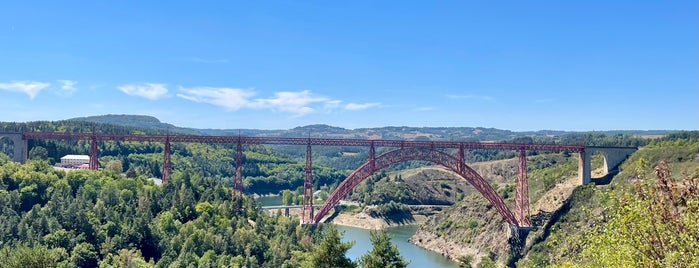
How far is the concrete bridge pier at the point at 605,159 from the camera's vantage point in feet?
157

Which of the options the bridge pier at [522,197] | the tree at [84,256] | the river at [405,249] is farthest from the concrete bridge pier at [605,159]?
the tree at [84,256]

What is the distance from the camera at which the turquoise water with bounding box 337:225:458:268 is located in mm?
48300

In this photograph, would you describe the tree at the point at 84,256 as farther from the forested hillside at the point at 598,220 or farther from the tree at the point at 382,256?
the forested hillside at the point at 598,220

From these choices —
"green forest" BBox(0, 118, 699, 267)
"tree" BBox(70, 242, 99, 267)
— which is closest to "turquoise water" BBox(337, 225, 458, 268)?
"green forest" BBox(0, 118, 699, 267)

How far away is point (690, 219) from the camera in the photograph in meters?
8.30

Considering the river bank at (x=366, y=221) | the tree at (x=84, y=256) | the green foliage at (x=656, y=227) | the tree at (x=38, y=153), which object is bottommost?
the river bank at (x=366, y=221)

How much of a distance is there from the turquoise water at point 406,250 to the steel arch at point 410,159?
15.8 ft

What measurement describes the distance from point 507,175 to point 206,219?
6135cm

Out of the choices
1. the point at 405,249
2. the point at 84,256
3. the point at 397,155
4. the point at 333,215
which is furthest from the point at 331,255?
the point at 333,215

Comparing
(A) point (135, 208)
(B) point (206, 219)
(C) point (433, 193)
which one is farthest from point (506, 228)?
(C) point (433, 193)

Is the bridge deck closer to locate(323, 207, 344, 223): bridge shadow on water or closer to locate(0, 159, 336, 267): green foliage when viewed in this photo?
locate(0, 159, 336, 267): green foliage

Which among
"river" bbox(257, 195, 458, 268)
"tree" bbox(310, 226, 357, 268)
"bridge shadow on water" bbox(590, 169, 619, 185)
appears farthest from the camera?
"river" bbox(257, 195, 458, 268)

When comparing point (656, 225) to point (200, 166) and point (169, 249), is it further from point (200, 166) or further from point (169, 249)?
point (200, 166)

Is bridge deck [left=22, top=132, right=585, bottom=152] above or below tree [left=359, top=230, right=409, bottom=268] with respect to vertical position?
above
